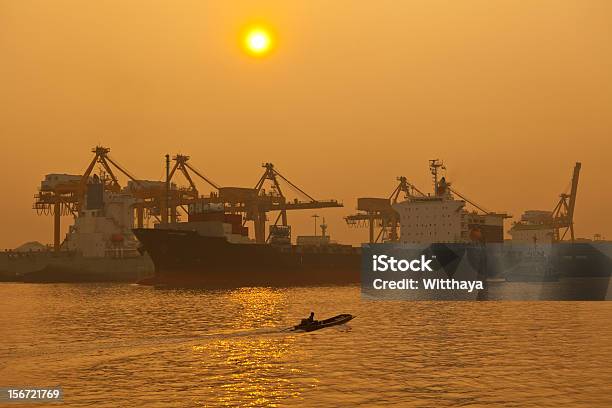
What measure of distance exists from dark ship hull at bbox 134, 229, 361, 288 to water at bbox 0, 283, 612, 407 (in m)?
40.6

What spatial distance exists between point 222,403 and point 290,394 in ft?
7.58

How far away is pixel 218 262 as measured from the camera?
91.9 metres

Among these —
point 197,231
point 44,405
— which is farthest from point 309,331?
point 197,231

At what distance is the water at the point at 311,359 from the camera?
2180 centimetres

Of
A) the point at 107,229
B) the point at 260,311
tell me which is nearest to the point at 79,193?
the point at 107,229

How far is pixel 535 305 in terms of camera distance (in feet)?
204

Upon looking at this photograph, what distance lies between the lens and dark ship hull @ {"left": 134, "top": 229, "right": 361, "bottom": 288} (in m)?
91.5

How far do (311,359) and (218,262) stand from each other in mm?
64237

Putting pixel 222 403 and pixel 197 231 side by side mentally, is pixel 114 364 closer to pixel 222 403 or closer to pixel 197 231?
pixel 222 403

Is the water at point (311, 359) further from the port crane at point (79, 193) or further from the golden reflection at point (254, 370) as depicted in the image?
the port crane at point (79, 193)

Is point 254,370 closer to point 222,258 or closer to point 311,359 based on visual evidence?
point 311,359

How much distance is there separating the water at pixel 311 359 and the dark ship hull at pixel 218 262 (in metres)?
40.6
